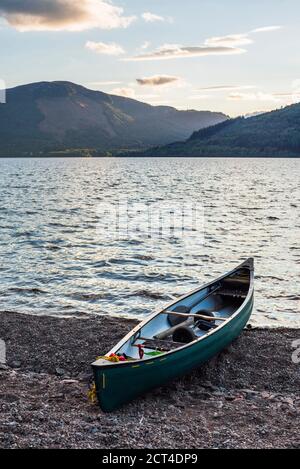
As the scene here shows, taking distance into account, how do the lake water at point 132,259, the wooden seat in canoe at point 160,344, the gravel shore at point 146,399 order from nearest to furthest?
the gravel shore at point 146,399
the wooden seat in canoe at point 160,344
the lake water at point 132,259

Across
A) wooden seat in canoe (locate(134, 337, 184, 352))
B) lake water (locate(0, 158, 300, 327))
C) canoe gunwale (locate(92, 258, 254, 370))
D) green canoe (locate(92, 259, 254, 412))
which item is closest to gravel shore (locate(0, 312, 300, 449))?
green canoe (locate(92, 259, 254, 412))

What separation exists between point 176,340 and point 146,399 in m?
2.83

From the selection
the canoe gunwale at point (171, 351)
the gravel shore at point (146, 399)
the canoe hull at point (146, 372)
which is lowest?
the gravel shore at point (146, 399)

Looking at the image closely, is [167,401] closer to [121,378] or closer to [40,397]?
[121,378]

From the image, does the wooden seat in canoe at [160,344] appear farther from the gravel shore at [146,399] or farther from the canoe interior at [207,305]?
the gravel shore at [146,399]

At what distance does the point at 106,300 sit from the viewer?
23766 mm

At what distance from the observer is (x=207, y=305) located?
771 inches

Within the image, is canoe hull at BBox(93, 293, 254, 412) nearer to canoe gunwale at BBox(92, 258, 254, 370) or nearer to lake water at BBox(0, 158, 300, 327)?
canoe gunwale at BBox(92, 258, 254, 370)

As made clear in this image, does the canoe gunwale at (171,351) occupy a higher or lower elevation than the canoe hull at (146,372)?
higher

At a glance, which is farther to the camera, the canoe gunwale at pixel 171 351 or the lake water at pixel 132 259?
the lake water at pixel 132 259

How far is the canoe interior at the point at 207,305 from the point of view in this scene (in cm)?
1508

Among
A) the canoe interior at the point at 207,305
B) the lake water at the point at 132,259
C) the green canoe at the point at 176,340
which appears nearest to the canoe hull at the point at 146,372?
the green canoe at the point at 176,340

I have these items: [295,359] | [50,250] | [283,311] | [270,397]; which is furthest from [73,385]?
[50,250]

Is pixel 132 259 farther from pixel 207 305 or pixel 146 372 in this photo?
pixel 146 372
